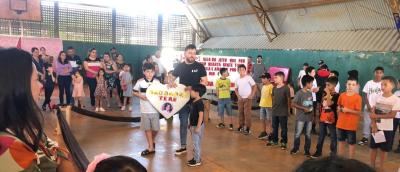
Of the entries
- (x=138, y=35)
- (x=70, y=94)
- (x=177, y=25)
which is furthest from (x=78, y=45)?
(x=70, y=94)

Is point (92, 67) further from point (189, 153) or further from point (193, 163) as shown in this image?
point (193, 163)

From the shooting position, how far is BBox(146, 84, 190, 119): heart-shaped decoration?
603cm

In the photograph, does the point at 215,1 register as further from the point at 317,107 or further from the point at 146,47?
the point at 317,107

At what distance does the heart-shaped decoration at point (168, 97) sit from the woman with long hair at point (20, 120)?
4.49 meters

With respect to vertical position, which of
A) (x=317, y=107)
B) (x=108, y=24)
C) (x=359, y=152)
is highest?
(x=108, y=24)

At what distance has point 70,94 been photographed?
953cm

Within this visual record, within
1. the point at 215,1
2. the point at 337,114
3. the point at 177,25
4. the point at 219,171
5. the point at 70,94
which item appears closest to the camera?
the point at 219,171

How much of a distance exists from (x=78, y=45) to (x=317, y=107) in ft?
42.1

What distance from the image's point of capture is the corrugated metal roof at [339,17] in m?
10.4

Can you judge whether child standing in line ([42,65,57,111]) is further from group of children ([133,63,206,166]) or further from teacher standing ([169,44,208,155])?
teacher standing ([169,44,208,155])

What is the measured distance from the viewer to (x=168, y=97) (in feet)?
20.1

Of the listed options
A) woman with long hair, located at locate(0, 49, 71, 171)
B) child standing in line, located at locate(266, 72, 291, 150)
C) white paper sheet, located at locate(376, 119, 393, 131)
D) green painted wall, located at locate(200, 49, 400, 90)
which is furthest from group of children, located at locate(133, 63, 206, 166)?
green painted wall, located at locate(200, 49, 400, 90)

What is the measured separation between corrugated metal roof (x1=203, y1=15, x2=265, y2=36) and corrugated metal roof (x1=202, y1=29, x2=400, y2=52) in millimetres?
351

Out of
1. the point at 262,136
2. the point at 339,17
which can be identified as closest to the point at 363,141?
the point at 262,136
